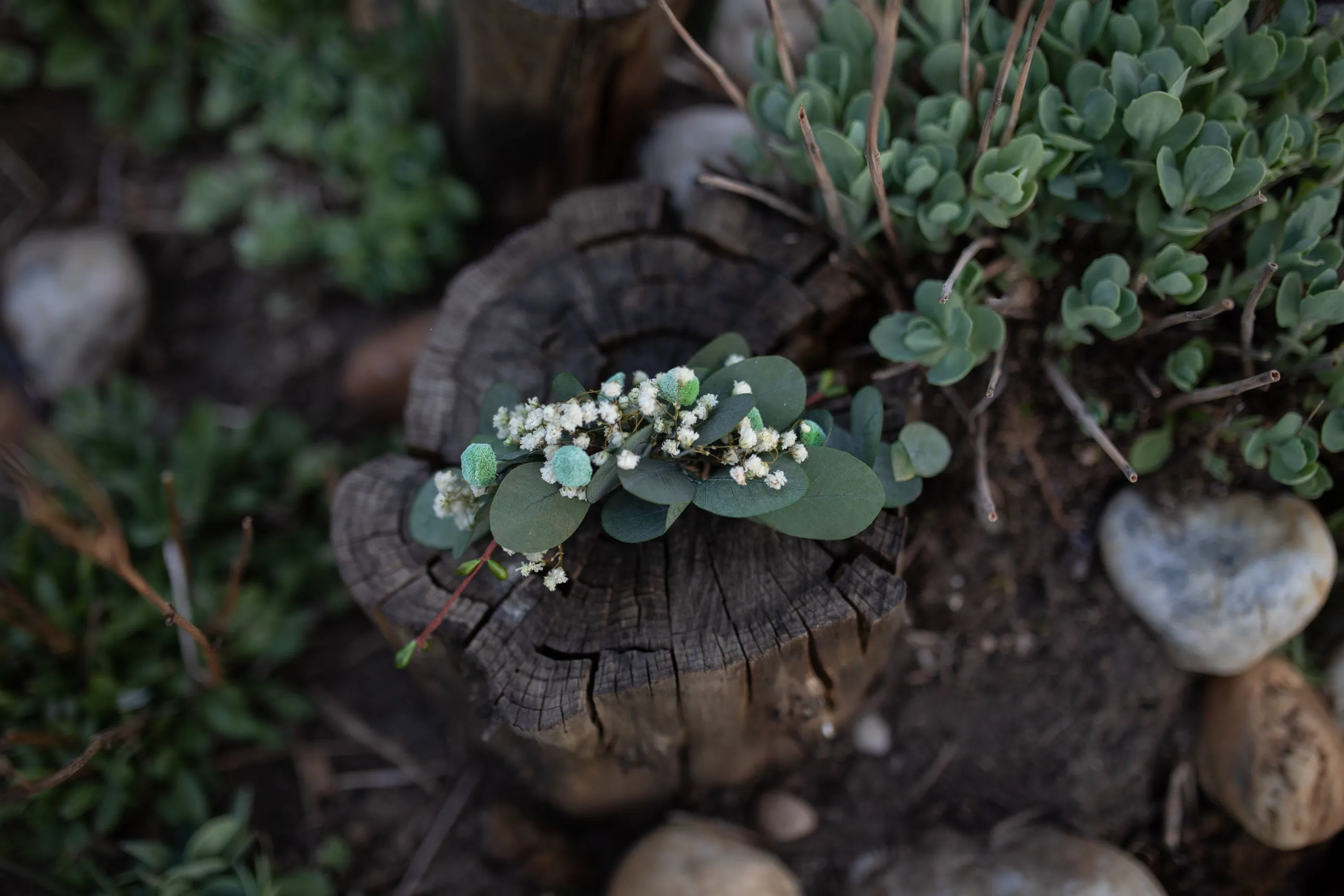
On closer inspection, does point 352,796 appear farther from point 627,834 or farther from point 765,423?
point 765,423

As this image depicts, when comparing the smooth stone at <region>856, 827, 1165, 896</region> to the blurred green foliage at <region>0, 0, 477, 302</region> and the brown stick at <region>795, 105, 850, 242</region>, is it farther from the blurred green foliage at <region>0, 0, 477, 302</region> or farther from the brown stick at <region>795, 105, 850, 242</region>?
the blurred green foliage at <region>0, 0, 477, 302</region>

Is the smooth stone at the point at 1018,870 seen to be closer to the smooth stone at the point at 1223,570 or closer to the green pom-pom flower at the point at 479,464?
the smooth stone at the point at 1223,570

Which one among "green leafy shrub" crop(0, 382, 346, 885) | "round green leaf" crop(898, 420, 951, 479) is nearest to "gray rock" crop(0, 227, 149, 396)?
"green leafy shrub" crop(0, 382, 346, 885)

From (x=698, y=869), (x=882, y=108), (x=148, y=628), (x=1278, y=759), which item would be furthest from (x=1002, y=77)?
(x=148, y=628)

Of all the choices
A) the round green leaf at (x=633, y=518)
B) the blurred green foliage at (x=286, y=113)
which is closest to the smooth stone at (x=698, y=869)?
the round green leaf at (x=633, y=518)

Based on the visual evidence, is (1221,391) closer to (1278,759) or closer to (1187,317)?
(1187,317)
